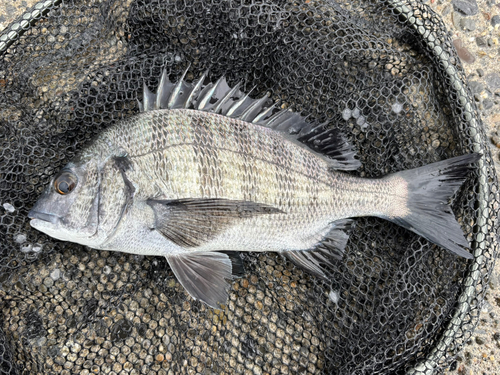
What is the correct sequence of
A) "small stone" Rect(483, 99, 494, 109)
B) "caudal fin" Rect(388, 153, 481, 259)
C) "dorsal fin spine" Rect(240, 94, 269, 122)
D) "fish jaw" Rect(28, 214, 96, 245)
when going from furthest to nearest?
"small stone" Rect(483, 99, 494, 109) < "dorsal fin spine" Rect(240, 94, 269, 122) < "caudal fin" Rect(388, 153, 481, 259) < "fish jaw" Rect(28, 214, 96, 245)

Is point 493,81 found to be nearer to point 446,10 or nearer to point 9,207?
point 446,10

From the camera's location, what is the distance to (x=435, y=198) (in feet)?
6.91

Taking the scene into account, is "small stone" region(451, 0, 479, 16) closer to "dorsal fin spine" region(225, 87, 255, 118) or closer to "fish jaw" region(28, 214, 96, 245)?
"dorsal fin spine" region(225, 87, 255, 118)

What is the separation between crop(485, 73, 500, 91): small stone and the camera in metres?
2.61

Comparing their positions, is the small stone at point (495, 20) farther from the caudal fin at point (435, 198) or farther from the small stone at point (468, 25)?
the caudal fin at point (435, 198)

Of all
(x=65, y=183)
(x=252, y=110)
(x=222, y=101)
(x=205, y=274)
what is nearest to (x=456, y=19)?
(x=252, y=110)

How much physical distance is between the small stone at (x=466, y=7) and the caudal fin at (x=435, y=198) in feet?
4.27

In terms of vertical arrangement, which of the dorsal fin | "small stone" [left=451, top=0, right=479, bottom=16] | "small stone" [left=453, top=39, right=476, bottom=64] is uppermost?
"small stone" [left=451, top=0, right=479, bottom=16]

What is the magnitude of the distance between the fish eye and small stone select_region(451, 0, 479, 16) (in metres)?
2.78

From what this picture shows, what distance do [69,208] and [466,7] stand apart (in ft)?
9.58

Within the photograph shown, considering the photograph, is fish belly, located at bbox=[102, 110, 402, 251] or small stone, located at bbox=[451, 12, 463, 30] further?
small stone, located at bbox=[451, 12, 463, 30]

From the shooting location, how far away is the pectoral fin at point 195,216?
188cm

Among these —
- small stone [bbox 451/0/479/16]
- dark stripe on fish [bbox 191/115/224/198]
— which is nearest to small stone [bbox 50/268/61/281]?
dark stripe on fish [bbox 191/115/224/198]

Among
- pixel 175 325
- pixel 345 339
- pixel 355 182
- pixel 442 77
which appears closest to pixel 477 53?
pixel 442 77
